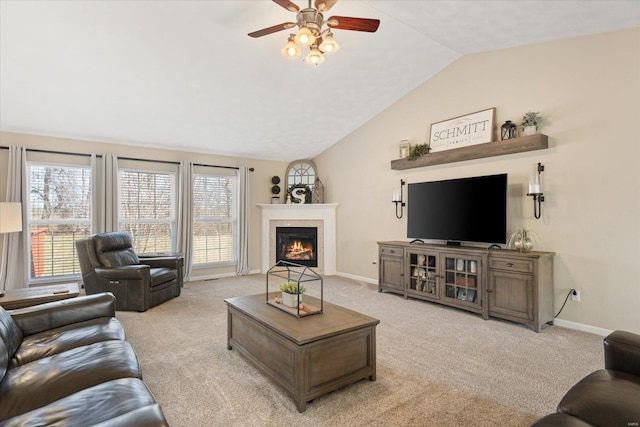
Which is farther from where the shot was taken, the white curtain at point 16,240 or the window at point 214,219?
the window at point 214,219

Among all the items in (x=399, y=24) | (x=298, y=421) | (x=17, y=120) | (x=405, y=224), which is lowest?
(x=298, y=421)

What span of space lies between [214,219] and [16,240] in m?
2.91

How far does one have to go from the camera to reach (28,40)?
3.29m

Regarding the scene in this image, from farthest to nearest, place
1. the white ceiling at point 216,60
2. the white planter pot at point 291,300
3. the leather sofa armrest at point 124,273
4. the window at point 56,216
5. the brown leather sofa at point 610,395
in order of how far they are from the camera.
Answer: the window at point 56,216
the leather sofa armrest at point 124,273
the white ceiling at point 216,60
the white planter pot at point 291,300
the brown leather sofa at point 610,395

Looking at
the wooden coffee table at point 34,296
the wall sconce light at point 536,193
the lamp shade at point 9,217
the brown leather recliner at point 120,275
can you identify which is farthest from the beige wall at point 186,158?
the wall sconce light at point 536,193

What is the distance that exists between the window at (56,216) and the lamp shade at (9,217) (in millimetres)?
1743

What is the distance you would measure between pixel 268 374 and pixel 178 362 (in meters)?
0.92

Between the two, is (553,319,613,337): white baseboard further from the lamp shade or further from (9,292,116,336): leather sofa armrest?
the lamp shade

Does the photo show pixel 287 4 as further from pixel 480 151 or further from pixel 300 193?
pixel 300 193

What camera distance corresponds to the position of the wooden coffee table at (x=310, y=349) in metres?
2.16

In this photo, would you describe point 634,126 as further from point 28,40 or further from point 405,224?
point 28,40

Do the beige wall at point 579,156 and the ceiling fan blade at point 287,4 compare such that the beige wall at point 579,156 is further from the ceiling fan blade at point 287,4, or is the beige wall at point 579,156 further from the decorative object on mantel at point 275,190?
the decorative object on mantel at point 275,190

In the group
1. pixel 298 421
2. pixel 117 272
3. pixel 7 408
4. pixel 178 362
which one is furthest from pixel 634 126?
pixel 117 272

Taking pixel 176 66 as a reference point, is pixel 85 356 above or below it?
below
